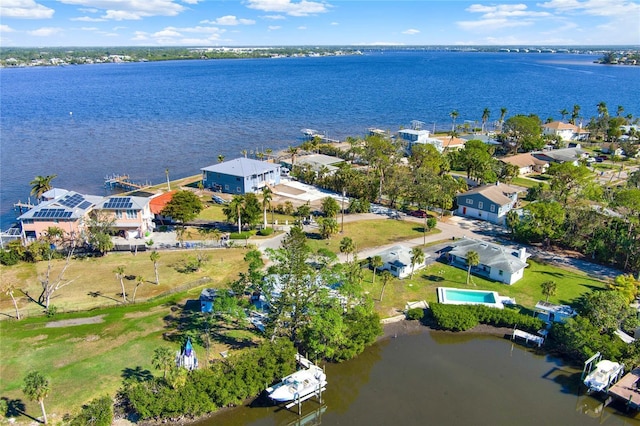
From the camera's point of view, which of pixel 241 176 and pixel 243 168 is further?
pixel 243 168

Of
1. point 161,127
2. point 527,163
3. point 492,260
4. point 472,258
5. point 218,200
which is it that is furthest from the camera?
point 161,127

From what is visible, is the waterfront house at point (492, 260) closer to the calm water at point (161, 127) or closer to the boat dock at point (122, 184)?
the boat dock at point (122, 184)

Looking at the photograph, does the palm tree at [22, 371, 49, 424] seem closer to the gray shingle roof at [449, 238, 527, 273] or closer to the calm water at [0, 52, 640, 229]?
the gray shingle roof at [449, 238, 527, 273]

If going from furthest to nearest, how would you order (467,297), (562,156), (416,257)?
(562,156) < (416,257) < (467,297)

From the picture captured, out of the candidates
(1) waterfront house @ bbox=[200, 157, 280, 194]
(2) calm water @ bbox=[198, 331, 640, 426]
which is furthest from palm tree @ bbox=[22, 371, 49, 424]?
(1) waterfront house @ bbox=[200, 157, 280, 194]

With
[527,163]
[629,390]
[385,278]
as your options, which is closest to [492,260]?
[385,278]

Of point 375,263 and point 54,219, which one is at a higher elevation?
point 54,219

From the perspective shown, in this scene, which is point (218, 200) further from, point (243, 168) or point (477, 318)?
point (477, 318)

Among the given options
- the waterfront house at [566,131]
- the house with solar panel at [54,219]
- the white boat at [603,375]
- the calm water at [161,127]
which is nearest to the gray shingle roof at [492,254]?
the white boat at [603,375]

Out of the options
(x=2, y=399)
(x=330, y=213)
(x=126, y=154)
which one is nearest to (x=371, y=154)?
(x=330, y=213)
